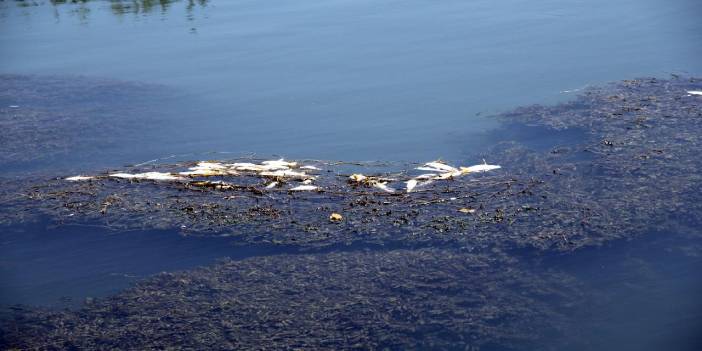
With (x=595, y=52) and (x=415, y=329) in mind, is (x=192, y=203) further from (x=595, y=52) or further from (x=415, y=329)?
(x=595, y=52)

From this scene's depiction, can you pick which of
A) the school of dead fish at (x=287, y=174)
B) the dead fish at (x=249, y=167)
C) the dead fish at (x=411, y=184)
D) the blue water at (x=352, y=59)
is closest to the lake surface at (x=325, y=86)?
the blue water at (x=352, y=59)

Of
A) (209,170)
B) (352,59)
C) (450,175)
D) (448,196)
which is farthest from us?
(352,59)

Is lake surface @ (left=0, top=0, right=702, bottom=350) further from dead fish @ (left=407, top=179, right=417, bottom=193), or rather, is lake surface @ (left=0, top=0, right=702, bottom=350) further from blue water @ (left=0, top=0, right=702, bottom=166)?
dead fish @ (left=407, top=179, right=417, bottom=193)

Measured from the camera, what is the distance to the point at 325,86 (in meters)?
7.62

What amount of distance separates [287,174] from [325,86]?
2.19 m

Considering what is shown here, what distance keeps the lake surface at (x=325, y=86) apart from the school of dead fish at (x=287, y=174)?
29 centimetres

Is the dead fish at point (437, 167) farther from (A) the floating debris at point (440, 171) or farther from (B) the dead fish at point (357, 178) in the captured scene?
(B) the dead fish at point (357, 178)

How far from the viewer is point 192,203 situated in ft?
17.2

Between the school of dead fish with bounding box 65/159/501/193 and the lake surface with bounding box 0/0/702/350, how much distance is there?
0.97 feet

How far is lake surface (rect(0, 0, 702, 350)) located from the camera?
4.35 meters

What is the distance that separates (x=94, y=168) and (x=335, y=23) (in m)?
4.37

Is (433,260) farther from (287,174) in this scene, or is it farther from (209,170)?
(209,170)

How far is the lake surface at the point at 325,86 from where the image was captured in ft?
14.3

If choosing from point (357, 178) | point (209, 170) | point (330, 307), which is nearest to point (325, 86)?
point (209, 170)
